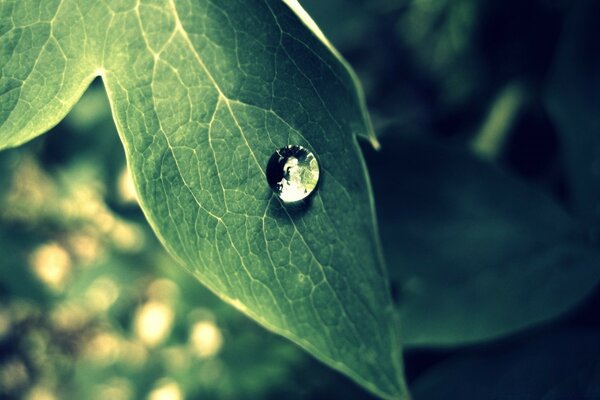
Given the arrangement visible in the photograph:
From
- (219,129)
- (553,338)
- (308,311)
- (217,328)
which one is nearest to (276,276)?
(308,311)

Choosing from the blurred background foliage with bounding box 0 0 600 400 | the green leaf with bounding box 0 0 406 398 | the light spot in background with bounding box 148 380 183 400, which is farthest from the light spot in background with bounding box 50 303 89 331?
the green leaf with bounding box 0 0 406 398

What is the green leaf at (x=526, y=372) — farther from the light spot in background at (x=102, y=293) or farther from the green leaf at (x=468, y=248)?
the light spot in background at (x=102, y=293)

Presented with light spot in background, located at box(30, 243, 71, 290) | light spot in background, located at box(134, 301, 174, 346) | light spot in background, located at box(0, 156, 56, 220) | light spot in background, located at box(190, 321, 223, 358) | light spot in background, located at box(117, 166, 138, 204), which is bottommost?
light spot in background, located at box(190, 321, 223, 358)

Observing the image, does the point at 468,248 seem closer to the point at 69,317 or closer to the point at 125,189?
the point at 125,189

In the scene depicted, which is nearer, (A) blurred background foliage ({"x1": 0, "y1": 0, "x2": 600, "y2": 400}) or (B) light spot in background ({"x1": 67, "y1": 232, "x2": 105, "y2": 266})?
(A) blurred background foliage ({"x1": 0, "y1": 0, "x2": 600, "y2": 400})

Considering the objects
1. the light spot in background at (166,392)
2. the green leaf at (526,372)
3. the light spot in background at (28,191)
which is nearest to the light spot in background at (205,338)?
the light spot in background at (166,392)

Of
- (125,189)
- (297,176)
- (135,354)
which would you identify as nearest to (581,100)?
(297,176)

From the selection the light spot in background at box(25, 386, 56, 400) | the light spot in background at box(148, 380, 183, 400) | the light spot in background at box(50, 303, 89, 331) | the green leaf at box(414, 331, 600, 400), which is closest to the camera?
the green leaf at box(414, 331, 600, 400)

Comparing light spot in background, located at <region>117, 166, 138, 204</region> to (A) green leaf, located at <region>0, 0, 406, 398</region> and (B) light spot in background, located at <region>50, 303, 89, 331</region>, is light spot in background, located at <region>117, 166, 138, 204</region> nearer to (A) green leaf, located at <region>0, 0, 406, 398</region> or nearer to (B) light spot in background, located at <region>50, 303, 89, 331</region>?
(B) light spot in background, located at <region>50, 303, 89, 331</region>
